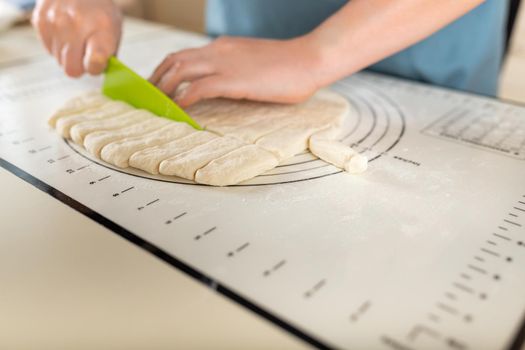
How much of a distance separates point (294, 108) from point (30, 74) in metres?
0.55

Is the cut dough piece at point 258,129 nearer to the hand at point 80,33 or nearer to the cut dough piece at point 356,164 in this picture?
the cut dough piece at point 356,164

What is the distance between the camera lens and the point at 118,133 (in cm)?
63

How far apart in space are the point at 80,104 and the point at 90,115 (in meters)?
0.06

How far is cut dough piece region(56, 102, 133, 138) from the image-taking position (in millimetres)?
643

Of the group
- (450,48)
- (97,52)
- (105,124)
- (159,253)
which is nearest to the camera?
(159,253)

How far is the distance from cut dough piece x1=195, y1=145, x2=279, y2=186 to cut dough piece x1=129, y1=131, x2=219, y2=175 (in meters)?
0.05

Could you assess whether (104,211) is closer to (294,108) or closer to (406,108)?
(294,108)

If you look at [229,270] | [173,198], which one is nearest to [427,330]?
[229,270]

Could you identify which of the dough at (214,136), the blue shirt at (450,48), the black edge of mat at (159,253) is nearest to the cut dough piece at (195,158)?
the dough at (214,136)

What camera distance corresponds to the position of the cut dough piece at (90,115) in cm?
64

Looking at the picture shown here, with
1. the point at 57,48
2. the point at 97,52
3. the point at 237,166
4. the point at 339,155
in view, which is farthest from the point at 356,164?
the point at 57,48

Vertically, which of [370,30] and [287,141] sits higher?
[370,30]

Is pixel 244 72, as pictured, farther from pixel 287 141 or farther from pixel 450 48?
pixel 450 48

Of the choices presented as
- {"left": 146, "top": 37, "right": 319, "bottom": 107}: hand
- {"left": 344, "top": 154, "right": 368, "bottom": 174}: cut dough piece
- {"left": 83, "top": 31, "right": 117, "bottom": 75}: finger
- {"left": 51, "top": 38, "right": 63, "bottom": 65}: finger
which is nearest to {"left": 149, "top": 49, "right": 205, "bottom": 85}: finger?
{"left": 146, "top": 37, "right": 319, "bottom": 107}: hand
